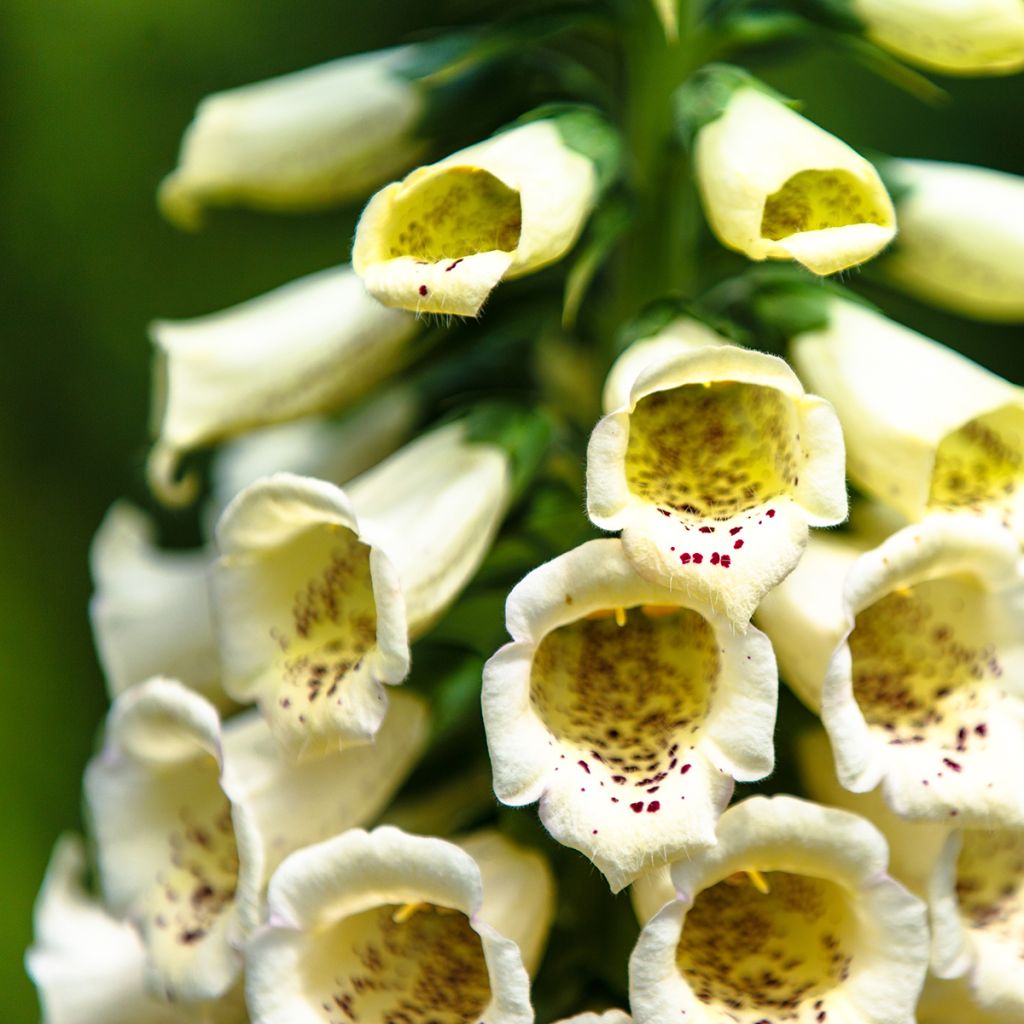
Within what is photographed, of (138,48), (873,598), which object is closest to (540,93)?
(873,598)

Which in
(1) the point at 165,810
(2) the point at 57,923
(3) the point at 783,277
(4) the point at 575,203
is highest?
(4) the point at 575,203

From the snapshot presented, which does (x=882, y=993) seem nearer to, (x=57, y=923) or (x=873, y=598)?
(x=873, y=598)

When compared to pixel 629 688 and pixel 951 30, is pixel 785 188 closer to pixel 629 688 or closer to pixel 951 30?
pixel 951 30

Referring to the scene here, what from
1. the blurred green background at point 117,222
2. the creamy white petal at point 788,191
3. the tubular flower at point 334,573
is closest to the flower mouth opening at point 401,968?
the tubular flower at point 334,573

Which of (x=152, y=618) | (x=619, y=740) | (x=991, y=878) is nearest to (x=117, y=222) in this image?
(x=152, y=618)

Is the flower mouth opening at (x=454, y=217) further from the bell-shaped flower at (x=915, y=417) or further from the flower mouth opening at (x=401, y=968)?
the flower mouth opening at (x=401, y=968)

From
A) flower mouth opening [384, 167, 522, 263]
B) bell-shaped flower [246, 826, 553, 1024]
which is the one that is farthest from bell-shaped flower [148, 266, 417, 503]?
bell-shaped flower [246, 826, 553, 1024]

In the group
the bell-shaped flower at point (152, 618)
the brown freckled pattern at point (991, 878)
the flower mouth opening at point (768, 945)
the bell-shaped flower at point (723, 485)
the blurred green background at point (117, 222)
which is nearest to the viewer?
the bell-shaped flower at point (723, 485)
